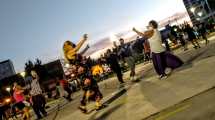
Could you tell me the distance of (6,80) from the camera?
78062 millimetres

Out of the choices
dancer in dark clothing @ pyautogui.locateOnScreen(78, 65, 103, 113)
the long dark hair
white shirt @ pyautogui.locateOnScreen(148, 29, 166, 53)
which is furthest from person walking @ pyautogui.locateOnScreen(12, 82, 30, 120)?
the long dark hair

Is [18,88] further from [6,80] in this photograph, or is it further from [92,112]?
[6,80]

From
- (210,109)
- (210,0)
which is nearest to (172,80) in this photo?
(210,109)

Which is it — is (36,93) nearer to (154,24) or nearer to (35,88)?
(35,88)

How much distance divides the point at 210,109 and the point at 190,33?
Result: 18.0 meters

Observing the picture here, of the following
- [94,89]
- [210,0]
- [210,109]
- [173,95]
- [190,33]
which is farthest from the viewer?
[210,0]

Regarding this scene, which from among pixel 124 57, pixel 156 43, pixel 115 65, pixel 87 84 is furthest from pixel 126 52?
pixel 87 84

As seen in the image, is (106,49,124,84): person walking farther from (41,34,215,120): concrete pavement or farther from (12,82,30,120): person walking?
(41,34,215,120): concrete pavement

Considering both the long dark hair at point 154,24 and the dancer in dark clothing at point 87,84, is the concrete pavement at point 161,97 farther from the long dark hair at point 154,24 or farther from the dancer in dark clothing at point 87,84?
the long dark hair at point 154,24

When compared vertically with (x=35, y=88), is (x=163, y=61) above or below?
below

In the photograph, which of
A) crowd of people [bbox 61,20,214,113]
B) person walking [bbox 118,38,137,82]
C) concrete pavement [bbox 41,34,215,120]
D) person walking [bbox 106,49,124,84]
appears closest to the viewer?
concrete pavement [bbox 41,34,215,120]

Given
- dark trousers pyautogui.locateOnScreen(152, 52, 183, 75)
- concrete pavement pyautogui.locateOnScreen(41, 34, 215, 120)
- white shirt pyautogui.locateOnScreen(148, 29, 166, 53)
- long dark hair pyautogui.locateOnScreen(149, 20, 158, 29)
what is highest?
long dark hair pyautogui.locateOnScreen(149, 20, 158, 29)

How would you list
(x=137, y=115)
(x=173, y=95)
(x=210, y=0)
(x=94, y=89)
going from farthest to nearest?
1. (x=210, y=0)
2. (x=94, y=89)
3. (x=173, y=95)
4. (x=137, y=115)

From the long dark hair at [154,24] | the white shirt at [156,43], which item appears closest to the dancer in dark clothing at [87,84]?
the white shirt at [156,43]
